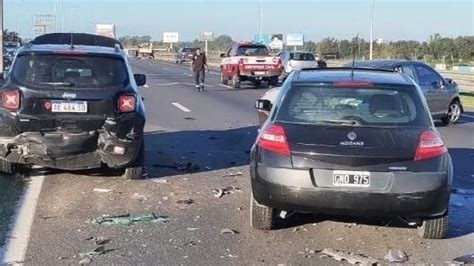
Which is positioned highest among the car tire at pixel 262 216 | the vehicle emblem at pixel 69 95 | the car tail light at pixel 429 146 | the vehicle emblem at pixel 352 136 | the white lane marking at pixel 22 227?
the vehicle emblem at pixel 69 95

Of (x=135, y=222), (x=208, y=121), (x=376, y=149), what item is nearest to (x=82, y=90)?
(x=135, y=222)

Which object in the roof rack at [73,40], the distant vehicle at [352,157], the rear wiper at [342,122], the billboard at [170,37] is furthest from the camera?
the billboard at [170,37]

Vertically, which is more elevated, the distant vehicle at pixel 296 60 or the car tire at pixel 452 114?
the distant vehicle at pixel 296 60

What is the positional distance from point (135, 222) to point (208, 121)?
10.1m

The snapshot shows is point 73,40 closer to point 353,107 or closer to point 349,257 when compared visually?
point 353,107

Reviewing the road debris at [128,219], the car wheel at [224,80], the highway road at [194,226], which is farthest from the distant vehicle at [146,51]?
the road debris at [128,219]

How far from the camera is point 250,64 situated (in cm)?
3192

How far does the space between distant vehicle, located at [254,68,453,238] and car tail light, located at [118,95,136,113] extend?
2.56m

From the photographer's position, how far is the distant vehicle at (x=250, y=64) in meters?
31.8

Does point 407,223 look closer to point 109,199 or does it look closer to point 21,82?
point 109,199

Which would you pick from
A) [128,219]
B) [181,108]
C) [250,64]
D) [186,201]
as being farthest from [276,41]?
[128,219]

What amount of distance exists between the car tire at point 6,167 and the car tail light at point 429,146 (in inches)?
210

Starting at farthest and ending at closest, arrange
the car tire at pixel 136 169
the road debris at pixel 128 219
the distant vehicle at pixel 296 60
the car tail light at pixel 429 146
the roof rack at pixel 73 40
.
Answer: the distant vehicle at pixel 296 60 < the roof rack at pixel 73 40 < the car tire at pixel 136 169 < the road debris at pixel 128 219 < the car tail light at pixel 429 146

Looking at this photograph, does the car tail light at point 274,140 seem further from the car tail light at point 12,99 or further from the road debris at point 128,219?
the car tail light at point 12,99
